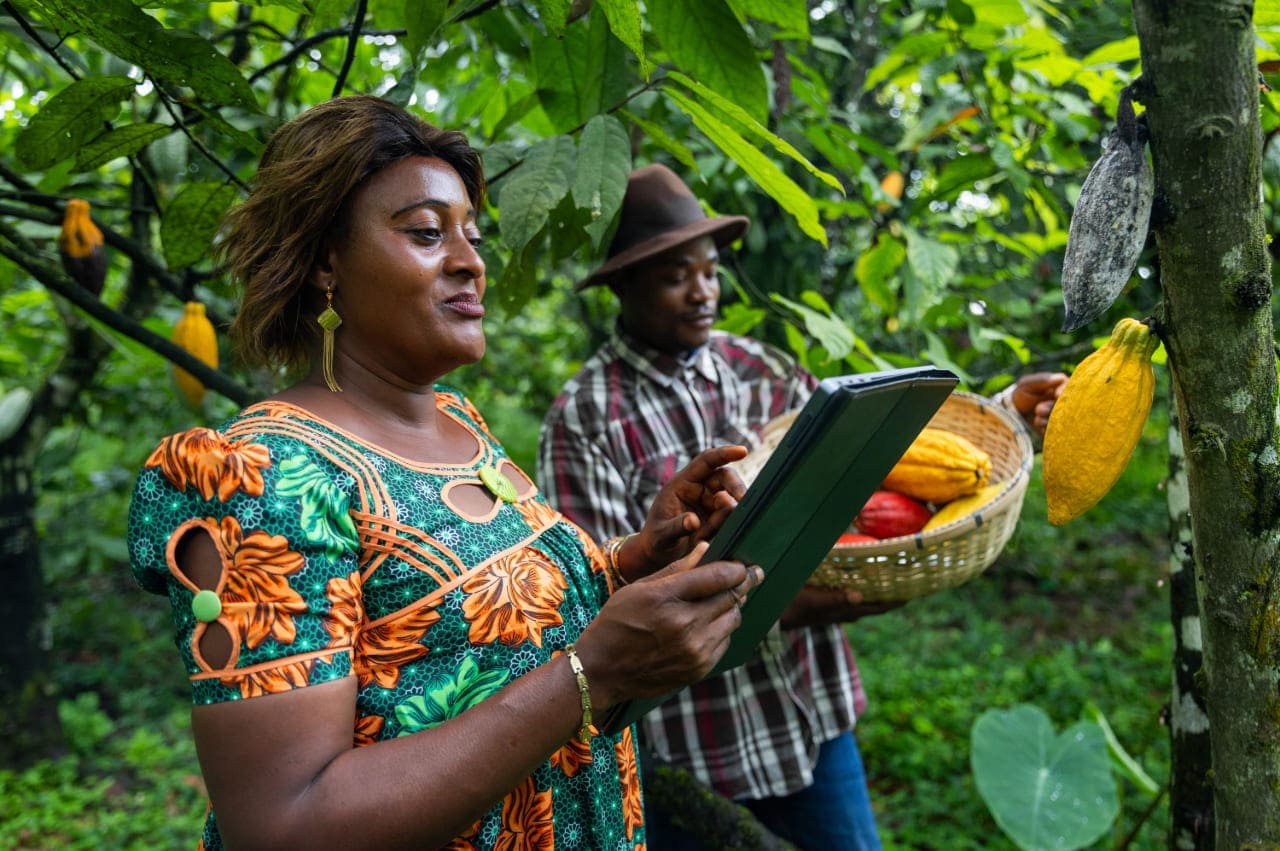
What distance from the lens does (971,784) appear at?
3.69m

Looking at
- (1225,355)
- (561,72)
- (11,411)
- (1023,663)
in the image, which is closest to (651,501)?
(561,72)

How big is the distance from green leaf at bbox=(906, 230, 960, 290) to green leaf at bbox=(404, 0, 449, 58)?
123 cm

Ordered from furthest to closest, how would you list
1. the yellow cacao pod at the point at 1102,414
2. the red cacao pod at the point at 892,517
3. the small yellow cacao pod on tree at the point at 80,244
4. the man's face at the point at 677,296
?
the man's face at the point at 677,296 → the red cacao pod at the point at 892,517 → the small yellow cacao pod on tree at the point at 80,244 → the yellow cacao pod at the point at 1102,414

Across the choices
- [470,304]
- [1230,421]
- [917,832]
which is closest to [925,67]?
[470,304]

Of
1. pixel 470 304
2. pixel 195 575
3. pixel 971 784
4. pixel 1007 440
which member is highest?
pixel 470 304

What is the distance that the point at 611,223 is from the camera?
4.56 ft

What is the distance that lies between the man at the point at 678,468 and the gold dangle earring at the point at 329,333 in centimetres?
84

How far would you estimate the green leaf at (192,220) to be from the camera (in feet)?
4.99

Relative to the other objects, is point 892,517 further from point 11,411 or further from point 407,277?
point 11,411

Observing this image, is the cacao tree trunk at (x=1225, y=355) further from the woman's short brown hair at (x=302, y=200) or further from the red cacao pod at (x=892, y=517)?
the red cacao pod at (x=892, y=517)

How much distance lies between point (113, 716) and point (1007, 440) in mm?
4058

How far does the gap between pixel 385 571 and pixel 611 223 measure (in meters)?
0.62

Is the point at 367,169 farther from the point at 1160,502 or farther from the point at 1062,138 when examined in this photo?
the point at 1160,502

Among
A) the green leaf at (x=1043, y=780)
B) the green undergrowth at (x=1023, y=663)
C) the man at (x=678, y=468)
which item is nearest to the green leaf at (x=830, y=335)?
the man at (x=678, y=468)
